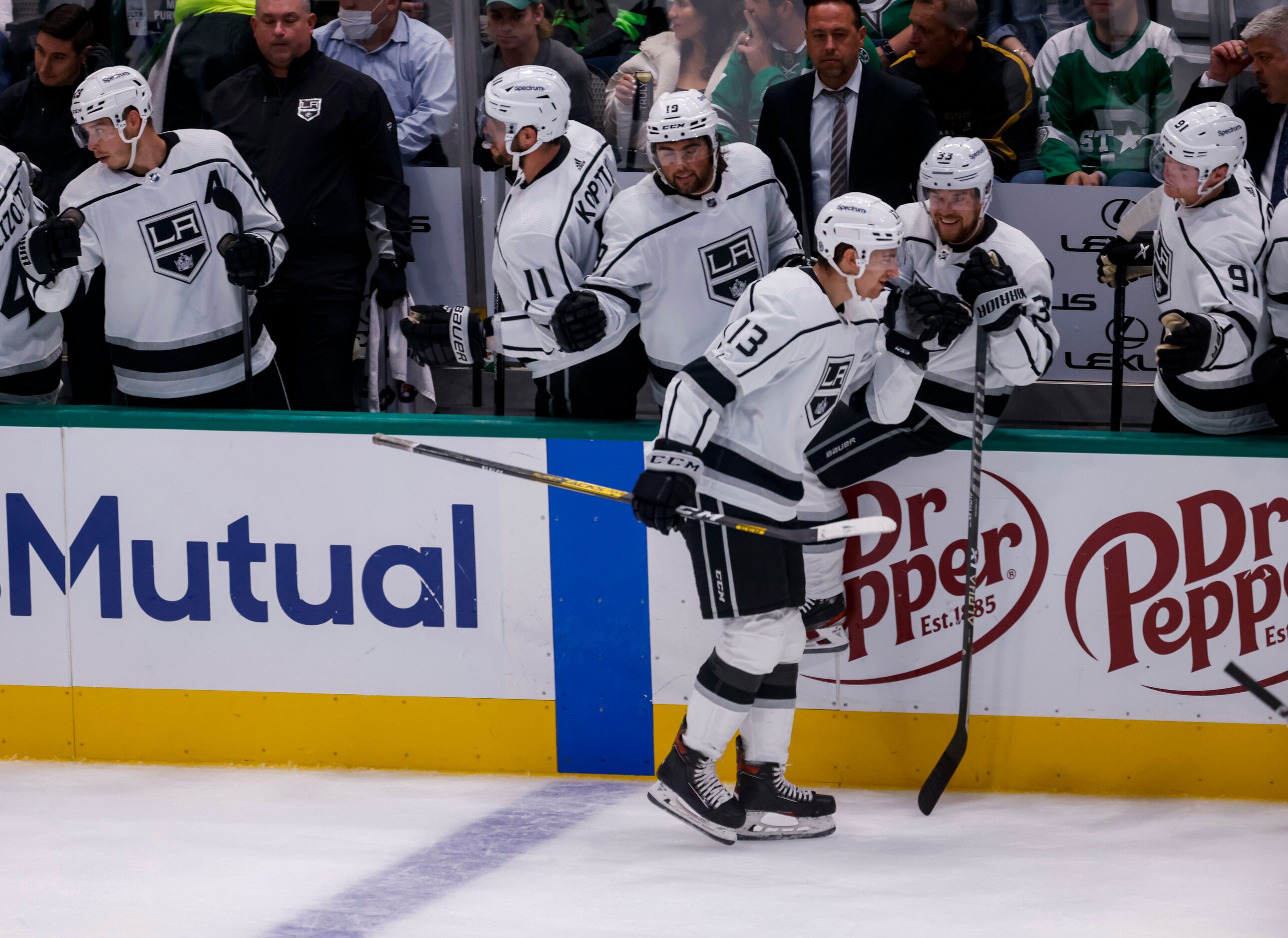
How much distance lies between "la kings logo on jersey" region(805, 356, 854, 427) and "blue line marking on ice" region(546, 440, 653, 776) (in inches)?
23.4

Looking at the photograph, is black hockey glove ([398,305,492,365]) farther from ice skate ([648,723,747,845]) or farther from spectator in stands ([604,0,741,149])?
spectator in stands ([604,0,741,149])

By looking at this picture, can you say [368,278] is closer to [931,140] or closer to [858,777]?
[931,140]

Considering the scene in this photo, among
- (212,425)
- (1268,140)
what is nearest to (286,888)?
(212,425)

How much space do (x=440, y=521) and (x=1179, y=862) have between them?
76.7 inches

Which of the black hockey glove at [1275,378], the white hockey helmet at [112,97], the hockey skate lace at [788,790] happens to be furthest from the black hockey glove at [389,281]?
the black hockey glove at [1275,378]

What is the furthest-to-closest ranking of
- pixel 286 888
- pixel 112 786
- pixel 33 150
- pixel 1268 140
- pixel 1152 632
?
pixel 33 150
pixel 1268 140
pixel 112 786
pixel 1152 632
pixel 286 888

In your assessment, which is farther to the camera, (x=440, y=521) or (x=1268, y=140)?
(x=1268, y=140)

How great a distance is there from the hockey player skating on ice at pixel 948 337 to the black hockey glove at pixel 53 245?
2.03 meters

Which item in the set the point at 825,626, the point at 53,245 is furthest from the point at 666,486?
the point at 53,245

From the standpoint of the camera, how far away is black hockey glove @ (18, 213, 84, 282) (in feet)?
14.5

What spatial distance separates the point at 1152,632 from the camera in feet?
13.2

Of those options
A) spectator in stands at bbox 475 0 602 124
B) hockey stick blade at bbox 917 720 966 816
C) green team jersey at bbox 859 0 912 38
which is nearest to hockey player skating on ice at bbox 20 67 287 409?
spectator in stands at bbox 475 0 602 124

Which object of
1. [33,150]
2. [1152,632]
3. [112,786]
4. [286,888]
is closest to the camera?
[286,888]

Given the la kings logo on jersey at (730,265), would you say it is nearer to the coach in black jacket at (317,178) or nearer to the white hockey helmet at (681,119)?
the white hockey helmet at (681,119)
